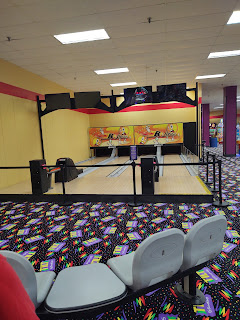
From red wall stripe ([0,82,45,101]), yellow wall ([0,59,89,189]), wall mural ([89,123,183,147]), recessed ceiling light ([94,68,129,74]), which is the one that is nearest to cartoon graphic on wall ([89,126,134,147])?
wall mural ([89,123,183,147])

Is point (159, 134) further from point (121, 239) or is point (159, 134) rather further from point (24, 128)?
point (121, 239)

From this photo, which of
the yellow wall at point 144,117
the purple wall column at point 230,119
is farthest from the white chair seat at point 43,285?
the purple wall column at point 230,119

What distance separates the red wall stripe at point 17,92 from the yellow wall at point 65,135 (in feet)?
2.91

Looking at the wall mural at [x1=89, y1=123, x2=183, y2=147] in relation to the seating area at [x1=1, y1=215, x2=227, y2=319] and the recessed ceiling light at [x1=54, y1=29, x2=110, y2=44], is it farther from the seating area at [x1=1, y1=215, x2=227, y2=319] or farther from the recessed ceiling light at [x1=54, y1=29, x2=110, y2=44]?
the seating area at [x1=1, y1=215, x2=227, y2=319]

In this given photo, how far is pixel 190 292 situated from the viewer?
6.73ft

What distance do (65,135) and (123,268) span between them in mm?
8963

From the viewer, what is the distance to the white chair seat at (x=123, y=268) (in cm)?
167

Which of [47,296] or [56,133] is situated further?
[56,133]

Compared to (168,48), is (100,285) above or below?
below

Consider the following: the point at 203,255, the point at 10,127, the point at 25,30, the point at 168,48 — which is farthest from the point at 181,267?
the point at 10,127

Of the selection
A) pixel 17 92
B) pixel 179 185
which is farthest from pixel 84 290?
pixel 17 92

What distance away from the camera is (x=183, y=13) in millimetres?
4387

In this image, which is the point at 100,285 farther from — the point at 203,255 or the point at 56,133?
the point at 56,133

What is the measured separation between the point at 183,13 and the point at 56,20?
2.40 m
